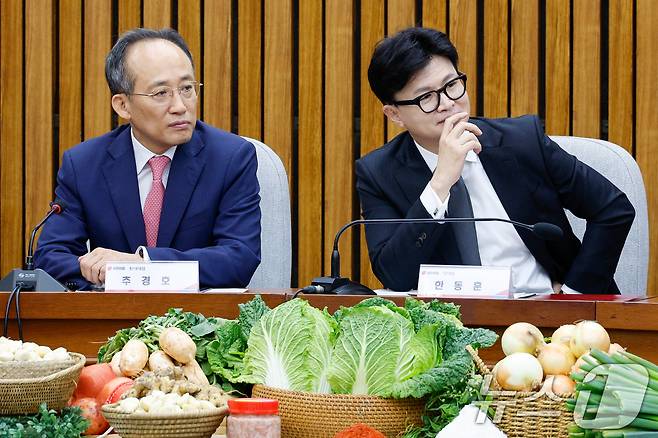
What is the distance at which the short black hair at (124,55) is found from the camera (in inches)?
141

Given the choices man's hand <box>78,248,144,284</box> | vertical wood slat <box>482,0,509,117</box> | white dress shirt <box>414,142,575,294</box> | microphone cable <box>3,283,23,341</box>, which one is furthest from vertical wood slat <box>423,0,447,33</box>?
microphone cable <box>3,283,23,341</box>

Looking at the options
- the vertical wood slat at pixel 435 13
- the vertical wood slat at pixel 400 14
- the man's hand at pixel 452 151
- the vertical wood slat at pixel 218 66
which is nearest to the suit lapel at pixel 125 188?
the man's hand at pixel 452 151

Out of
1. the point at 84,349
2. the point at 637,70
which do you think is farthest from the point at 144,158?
the point at 637,70

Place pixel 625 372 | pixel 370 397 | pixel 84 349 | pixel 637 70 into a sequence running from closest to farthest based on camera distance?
1. pixel 625 372
2. pixel 370 397
3. pixel 84 349
4. pixel 637 70

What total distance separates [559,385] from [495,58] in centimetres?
327

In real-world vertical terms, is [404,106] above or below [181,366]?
above

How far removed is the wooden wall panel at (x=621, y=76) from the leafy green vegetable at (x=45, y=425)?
340 centimetres

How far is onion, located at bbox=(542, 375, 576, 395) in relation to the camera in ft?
4.83

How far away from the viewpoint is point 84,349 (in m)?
2.55

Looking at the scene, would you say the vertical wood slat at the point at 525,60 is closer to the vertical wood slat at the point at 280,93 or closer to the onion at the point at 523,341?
the vertical wood slat at the point at 280,93

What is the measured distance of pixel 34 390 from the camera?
1545 mm

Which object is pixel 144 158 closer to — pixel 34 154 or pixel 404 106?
pixel 404 106

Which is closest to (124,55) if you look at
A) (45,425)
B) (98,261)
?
(98,261)

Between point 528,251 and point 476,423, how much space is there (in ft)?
6.88
